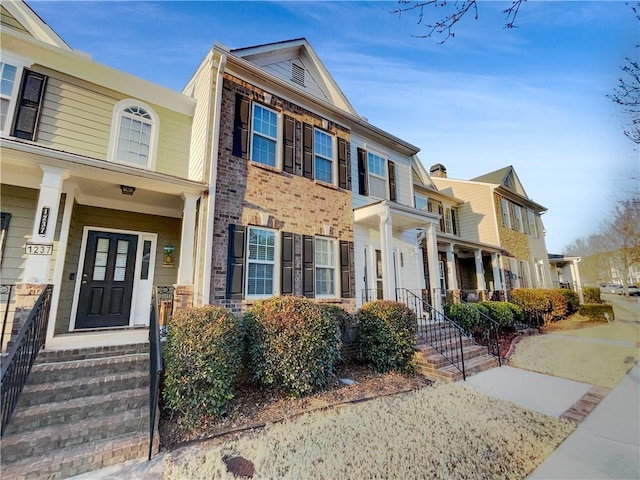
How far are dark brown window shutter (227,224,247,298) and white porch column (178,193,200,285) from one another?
2.42 ft

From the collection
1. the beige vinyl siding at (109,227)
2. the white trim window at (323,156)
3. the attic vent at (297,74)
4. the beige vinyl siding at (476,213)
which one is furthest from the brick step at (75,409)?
the beige vinyl siding at (476,213)

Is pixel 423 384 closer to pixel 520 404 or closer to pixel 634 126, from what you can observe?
pixel 520 404

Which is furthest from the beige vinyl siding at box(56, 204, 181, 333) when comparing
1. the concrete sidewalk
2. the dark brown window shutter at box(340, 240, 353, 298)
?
the concrete sidewalk

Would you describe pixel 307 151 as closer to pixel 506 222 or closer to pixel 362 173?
pixel 362 173

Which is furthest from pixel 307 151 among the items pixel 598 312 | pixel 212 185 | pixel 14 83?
pixel 598 312

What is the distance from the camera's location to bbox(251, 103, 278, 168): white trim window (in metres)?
7.11

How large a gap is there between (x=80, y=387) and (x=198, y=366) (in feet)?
5.20

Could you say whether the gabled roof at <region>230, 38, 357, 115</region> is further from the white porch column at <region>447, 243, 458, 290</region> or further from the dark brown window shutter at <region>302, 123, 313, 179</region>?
the white porch column at <region>447, 243, 458, 290</region>

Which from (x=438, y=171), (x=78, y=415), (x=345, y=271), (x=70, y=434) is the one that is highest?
(x=438, y=171)

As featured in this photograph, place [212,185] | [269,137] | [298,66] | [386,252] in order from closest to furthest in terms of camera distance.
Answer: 1. [212,185]
2. [269,137]
3. [386,252]
4. [298,66]

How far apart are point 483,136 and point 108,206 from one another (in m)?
9.78

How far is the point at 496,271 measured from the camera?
601 inches

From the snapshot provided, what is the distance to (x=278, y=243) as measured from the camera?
A: 690cm

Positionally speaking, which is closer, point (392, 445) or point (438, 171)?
point (392, 445)
